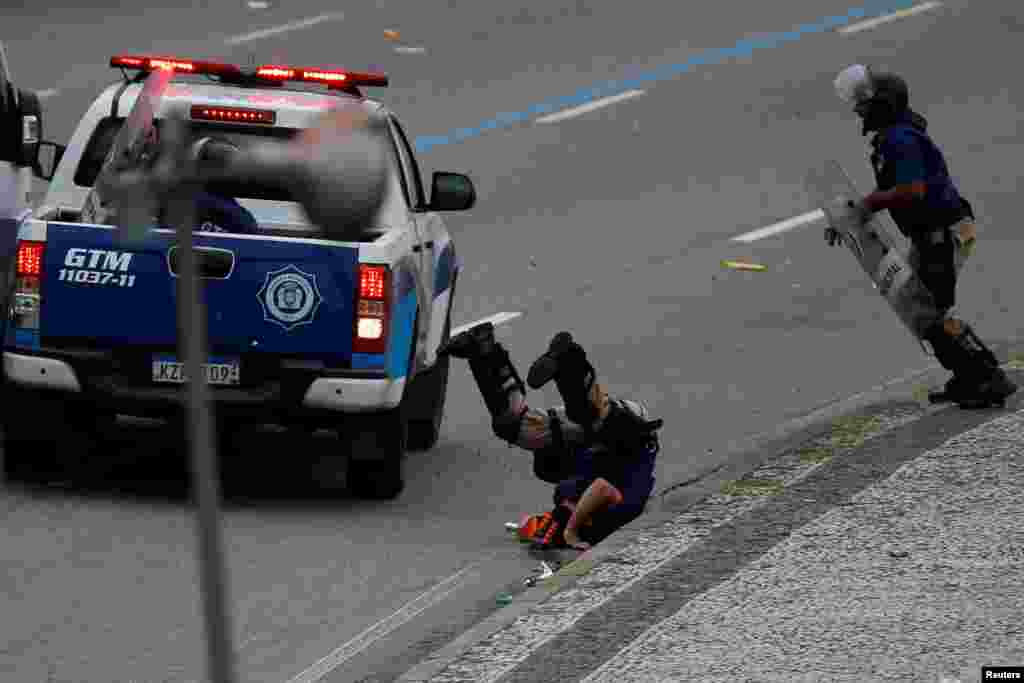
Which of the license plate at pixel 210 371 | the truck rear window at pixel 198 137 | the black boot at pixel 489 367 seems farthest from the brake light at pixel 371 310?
the truck rear window at pixel 198 137

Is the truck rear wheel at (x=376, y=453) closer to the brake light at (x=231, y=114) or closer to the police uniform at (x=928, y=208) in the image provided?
the brake light at (x=231, y=114)

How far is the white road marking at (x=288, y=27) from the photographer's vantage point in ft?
81.5

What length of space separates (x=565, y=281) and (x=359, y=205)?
39.8 ft

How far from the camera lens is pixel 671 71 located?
24.0m

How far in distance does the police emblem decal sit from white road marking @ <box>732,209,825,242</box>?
24.9ft

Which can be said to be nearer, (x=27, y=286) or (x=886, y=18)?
(x=27, y=286)

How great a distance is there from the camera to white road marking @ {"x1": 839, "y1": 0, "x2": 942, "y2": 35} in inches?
1017

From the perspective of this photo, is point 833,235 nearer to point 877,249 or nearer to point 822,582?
point 877,249

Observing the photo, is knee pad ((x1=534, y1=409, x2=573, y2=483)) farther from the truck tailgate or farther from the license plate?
the license plate

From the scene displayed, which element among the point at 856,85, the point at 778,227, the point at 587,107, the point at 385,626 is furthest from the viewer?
the point at 587,107

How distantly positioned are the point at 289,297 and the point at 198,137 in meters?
1.39

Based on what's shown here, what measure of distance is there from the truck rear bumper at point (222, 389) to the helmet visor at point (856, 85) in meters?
2.92

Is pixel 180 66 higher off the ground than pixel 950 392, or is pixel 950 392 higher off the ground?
pixel 180 66

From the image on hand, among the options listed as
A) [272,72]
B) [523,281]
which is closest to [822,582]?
[272,72]
